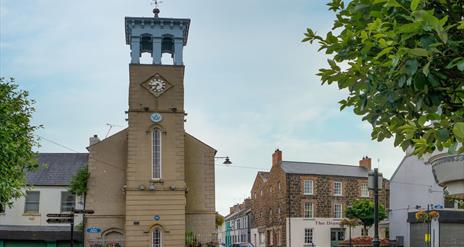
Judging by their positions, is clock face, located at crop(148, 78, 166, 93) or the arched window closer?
the arched window

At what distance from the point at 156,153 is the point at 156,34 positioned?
7.71 m

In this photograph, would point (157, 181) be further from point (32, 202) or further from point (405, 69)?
point (405, 69)

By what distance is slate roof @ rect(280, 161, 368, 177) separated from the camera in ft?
205

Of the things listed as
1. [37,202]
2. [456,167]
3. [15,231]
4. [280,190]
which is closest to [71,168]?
[37,202]

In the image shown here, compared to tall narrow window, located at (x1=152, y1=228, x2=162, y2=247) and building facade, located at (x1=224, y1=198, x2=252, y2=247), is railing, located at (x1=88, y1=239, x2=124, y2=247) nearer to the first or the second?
tall narrow window, located at (x1=152, y1=228, x2=162, y2=247)

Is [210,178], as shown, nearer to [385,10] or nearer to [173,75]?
[173,75]

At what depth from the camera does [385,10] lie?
199 inches

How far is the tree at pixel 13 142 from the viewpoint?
2103 centimetres

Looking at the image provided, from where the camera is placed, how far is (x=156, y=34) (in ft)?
131

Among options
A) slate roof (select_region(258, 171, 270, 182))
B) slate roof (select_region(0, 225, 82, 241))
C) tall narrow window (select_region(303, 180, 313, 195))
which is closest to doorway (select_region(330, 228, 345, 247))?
tall narrow window (select_region(303, 180, 313, 195))

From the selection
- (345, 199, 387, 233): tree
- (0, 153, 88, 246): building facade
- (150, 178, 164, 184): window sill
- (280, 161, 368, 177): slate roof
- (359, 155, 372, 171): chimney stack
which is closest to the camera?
(150, 178, 164, 184): window sill

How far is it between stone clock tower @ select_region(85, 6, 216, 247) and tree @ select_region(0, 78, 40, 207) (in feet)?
43.6

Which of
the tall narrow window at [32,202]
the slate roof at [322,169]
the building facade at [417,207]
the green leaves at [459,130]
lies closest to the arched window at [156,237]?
the tall narrow window at [32,202]

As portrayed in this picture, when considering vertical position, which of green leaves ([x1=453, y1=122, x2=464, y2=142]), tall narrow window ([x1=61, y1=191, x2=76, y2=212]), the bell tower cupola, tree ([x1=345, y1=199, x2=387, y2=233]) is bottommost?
tree ([x1=345, y1=199, x2=387, y2=233])
